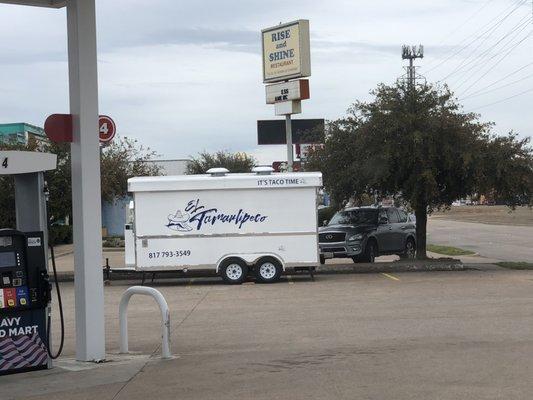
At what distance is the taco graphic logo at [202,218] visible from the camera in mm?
19188

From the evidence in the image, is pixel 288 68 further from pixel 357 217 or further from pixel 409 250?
pixel 409 250

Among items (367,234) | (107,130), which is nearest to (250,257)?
(367,234)

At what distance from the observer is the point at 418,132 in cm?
2042

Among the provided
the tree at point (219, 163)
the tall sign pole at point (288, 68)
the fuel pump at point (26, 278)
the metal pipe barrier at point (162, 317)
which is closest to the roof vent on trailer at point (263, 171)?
the tall sign pole at point (288, 68)

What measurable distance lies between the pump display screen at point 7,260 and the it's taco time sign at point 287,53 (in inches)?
735

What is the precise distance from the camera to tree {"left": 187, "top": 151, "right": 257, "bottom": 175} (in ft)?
177

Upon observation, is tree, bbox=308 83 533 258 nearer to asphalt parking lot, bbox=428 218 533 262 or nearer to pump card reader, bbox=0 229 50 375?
asphalt parking lot, bbox=428 218 533 262

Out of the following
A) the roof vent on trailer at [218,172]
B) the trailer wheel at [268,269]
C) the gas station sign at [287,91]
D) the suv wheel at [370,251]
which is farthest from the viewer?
the gas station sign at [287,91]

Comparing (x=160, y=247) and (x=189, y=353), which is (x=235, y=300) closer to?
(x=160, y=247)

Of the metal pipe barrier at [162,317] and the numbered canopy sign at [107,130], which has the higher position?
the numbered canopy sign at [107,130]

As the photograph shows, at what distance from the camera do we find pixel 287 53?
86.8ft

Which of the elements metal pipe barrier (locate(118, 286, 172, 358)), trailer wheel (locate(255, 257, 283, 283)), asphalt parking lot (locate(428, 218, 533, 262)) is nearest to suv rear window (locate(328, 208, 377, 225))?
trailer wheel (locate(255, 257, 283, 283))

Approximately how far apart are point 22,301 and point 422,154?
565 inches

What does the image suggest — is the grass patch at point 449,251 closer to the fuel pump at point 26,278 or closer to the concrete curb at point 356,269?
the concrete curb at point 356,269
